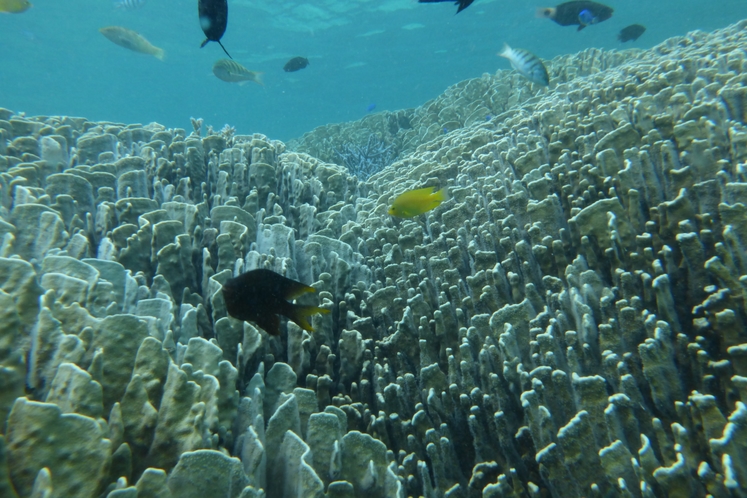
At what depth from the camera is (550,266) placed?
8.43ft

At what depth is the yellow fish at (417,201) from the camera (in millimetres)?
2986

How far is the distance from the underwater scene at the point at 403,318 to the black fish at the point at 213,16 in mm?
25

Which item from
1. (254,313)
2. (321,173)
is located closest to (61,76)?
(321,173)

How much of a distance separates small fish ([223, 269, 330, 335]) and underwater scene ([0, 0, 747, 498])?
10 mm

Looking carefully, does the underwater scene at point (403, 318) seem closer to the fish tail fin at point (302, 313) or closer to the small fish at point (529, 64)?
the fish tail fin at point (302, 313)

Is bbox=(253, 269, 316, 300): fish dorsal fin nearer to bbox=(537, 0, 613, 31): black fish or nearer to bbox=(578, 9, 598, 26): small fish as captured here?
bbox=(537, 0, 613, 31): black fish

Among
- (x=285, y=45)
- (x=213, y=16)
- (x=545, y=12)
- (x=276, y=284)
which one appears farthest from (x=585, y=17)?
(x=285, y=45)

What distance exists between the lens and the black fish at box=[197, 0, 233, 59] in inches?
118

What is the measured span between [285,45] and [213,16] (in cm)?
5320

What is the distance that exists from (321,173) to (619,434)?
4914 mm

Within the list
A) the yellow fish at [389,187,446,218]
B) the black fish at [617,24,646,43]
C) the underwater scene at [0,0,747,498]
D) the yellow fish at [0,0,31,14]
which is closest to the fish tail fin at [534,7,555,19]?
the underwater scene at [0,0,747,498]

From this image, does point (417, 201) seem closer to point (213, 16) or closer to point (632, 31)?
point (213, 16)

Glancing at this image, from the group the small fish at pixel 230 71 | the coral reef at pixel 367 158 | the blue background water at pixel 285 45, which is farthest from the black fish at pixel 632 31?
the blue background water at pixel 285 45

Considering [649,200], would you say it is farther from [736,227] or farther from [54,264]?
[54,264]
